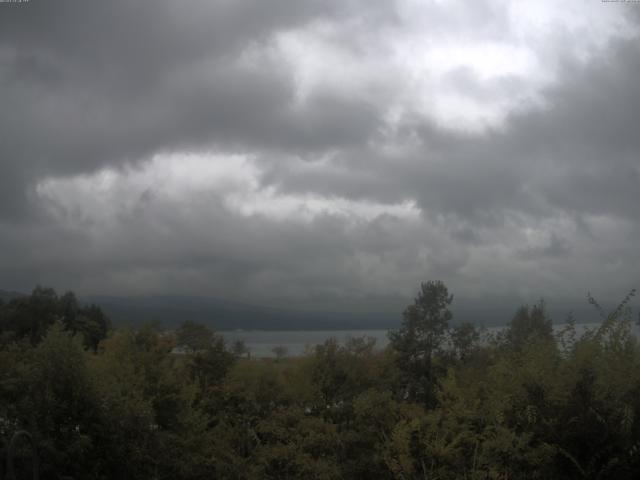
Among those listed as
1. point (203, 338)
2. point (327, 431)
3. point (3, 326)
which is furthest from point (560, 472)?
point (3, 326)

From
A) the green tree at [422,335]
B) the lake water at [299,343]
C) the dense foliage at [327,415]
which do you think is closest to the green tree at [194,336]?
the lake water at [299,343]

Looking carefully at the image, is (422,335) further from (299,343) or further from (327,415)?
(299,343)

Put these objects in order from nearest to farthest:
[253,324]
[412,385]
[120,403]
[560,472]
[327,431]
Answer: [560,472] < [120,403] < [327,431] < [412,385] < [253,324]

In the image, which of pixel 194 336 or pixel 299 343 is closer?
pixel 194 336

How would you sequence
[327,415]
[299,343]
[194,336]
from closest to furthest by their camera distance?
1. [327,415]
2. [194,336]
3. [299,343]

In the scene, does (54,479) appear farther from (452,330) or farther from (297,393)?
(452,330)

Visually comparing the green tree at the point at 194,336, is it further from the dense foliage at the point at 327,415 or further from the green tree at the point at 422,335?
the green tree at the point at 422,335

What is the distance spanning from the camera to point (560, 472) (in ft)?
35.2

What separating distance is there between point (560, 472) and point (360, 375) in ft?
45.2

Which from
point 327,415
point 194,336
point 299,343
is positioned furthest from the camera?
point 299,343

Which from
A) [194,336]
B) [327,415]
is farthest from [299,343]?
[327,415]

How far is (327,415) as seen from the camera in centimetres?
2102

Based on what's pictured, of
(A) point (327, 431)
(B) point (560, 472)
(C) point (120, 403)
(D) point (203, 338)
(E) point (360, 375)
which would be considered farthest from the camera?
(D) point (203, 338)

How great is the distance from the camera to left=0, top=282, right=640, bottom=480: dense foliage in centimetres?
1080
